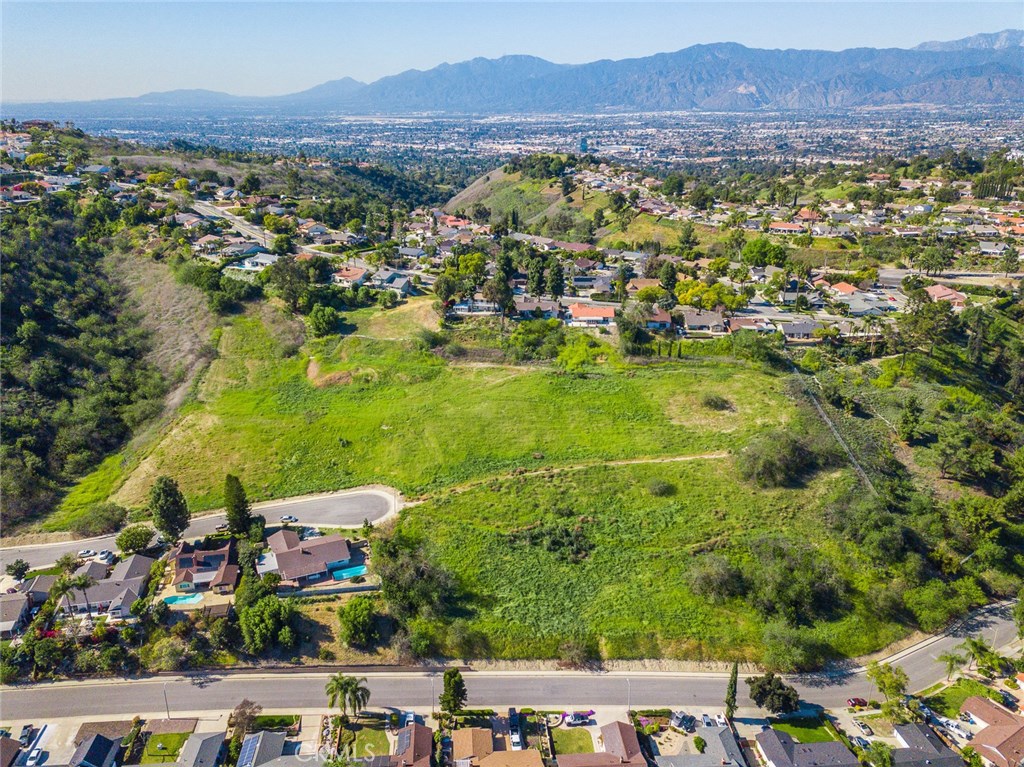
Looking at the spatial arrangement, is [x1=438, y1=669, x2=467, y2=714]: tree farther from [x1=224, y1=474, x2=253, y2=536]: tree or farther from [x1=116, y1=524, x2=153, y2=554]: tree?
[x1=116, y1=524, x2=153, y2=554]: tree

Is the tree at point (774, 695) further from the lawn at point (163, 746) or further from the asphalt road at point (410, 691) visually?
the lawn at point (163, 746)

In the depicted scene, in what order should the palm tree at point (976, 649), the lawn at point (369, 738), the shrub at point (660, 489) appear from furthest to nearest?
the shrub at point (660, 489)
the palm tree at point (976, 649)
the lawn at point (369, 738)

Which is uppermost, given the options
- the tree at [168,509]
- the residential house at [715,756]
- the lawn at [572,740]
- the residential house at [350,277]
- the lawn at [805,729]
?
the residential house at [350,277]

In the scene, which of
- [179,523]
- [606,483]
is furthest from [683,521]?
[179,523]

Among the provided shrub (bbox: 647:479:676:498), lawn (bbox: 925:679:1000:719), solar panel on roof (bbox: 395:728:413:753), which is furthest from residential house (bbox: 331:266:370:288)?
lawn (bbox: 925:679:1000:719)

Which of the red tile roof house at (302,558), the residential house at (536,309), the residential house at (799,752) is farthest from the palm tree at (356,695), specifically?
the residential house at (536,309)

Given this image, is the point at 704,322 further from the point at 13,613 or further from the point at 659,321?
the point at 13,613

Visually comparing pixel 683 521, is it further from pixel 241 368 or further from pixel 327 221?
pixel 327 221

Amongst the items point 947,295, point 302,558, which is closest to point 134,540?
point 302,558
